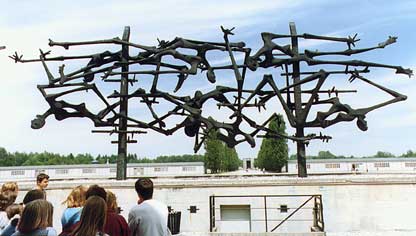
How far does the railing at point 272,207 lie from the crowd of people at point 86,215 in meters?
7.10

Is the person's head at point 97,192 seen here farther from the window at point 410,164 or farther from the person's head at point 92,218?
the window at point 410,164

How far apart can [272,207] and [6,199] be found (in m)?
8.26

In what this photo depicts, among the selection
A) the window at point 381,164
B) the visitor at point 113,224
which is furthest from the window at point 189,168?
the visitor at point 113,224

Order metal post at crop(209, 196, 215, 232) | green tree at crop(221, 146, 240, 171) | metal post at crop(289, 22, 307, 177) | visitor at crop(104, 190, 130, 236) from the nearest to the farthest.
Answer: visitor at crop(104, 190, 130, 236) < metal post at crop(209, 196, 215, 232) < metal post at crop(289, 22, 307, 177) < green tree at crop(221, 146, 240, 171)

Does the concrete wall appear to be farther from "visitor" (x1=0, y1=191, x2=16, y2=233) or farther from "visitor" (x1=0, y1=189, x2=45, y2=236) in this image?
"visitor" (x1=0, y1=189, x2=45, y2=236)

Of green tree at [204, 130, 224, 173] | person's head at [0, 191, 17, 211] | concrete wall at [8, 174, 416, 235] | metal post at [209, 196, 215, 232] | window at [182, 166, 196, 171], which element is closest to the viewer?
person's head at [0, 191, 17, 211]

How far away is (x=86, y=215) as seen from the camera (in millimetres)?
3064

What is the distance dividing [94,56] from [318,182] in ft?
27.9

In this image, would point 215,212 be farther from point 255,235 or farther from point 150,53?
point 150,53

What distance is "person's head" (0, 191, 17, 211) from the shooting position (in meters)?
4.30

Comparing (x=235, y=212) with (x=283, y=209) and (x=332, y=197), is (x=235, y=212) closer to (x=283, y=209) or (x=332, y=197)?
(x=283, y=209)

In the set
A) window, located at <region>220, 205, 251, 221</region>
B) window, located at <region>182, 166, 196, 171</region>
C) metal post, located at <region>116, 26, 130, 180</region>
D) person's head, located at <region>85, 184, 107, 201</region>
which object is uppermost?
metal post, located at <region>116, 26, 130, 180</region>

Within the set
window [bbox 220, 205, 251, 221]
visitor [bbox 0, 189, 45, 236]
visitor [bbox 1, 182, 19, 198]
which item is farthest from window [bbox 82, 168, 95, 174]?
visitor [bbox 0, 189, 45, 236]

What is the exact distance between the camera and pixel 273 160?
1553 inches
